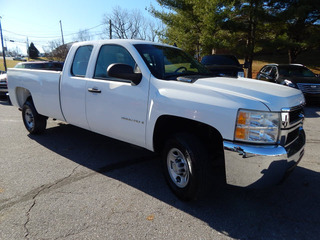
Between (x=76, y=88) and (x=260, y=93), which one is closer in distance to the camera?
(x=260, y=93)

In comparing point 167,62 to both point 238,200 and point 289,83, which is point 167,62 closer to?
point 238,200

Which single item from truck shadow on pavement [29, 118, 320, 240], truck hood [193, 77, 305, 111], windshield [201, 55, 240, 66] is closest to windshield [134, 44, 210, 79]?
truck hood [193, 77, 305, 111]

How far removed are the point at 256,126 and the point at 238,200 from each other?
1.12 meters

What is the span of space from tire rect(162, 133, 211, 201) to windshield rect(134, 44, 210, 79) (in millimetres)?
886

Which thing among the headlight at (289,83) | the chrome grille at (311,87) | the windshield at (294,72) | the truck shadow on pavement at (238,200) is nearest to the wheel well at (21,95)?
the truck shadow on pavement at (238,200)

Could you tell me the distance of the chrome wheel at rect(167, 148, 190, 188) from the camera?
9.45 feet

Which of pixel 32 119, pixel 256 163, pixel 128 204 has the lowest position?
pixel 128 204

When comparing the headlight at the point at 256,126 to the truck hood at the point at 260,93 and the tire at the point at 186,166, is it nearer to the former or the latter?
the truck hood at the point at 260,93

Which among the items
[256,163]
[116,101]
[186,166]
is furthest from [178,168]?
[116,101]

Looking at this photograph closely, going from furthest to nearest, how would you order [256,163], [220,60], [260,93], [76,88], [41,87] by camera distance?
[220,60] < [41,87] < [76,88] < [260,93] < [256,163]

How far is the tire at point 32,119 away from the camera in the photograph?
5227mm

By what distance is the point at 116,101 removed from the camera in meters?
3.35

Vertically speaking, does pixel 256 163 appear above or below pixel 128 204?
above

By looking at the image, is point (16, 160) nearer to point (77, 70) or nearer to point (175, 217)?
point (77, 70)
